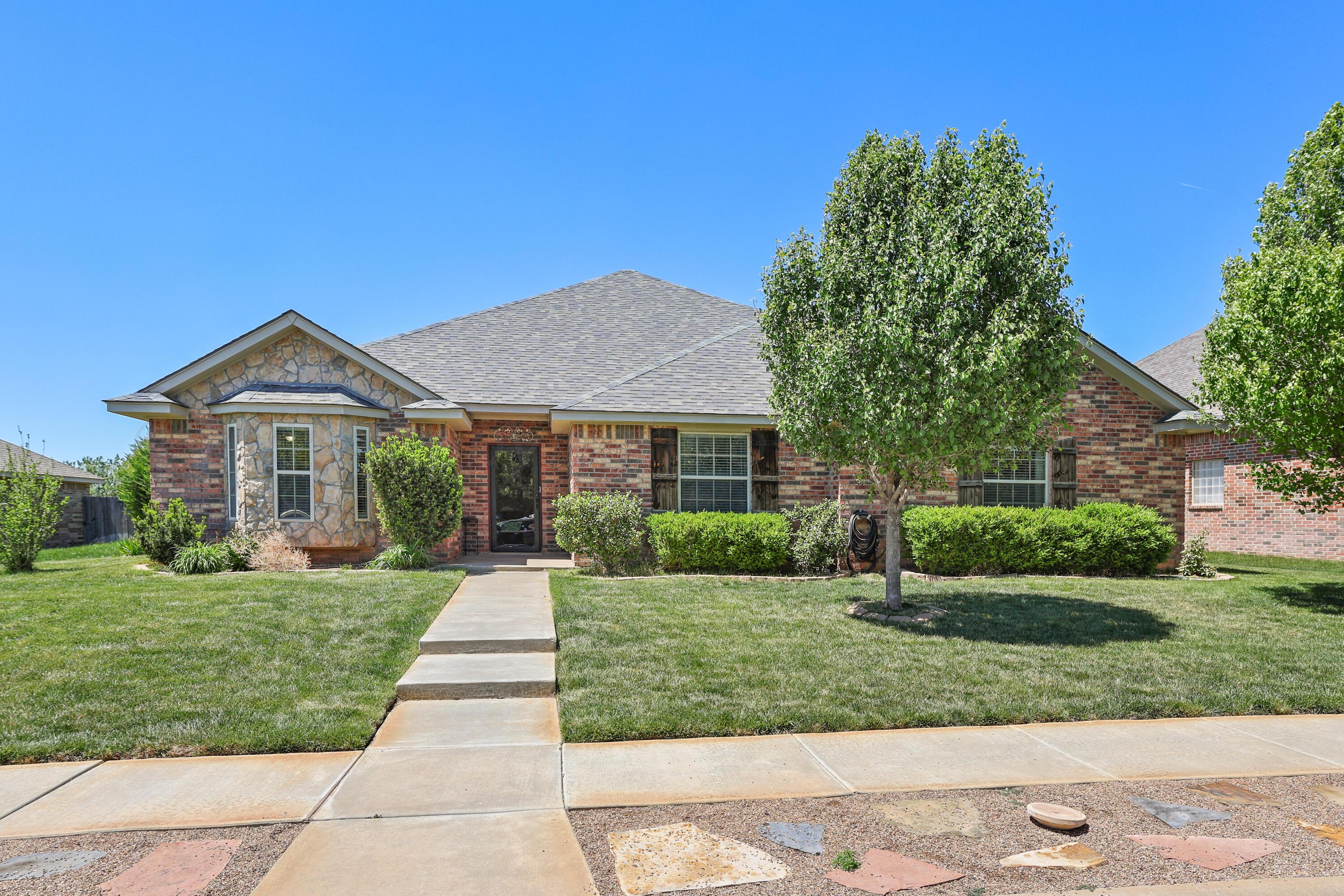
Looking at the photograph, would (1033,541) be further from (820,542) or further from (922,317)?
(922,317)

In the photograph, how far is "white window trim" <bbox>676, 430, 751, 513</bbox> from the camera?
14.0 meters

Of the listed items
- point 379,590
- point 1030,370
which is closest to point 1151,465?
point 1030,370

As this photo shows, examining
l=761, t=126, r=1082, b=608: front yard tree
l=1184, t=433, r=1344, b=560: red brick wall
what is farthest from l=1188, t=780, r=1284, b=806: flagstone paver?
l=1184, t=433, r=1344, b=560: red brick wall

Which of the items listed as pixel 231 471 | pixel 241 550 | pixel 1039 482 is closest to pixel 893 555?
pixel 1039 482

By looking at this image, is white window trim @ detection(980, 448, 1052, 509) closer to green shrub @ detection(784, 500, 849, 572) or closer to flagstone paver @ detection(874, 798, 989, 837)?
green shrub @ detection(784, 500, 849, 572)

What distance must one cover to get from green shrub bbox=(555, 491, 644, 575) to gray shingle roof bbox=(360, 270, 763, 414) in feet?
9.03

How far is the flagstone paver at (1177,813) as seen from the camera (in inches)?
156

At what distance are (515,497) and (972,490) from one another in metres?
8.72

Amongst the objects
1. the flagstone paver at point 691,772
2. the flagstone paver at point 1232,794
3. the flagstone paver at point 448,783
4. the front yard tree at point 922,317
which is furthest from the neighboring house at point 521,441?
the flagstone paver at point 1232,794

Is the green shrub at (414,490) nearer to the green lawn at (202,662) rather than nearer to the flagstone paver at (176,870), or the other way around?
the green lawn at (202,662)

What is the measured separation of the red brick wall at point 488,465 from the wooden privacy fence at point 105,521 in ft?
58.2

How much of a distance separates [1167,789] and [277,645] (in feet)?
23.3

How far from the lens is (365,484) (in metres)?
13.9

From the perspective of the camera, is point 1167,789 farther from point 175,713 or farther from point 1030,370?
point 175,713
